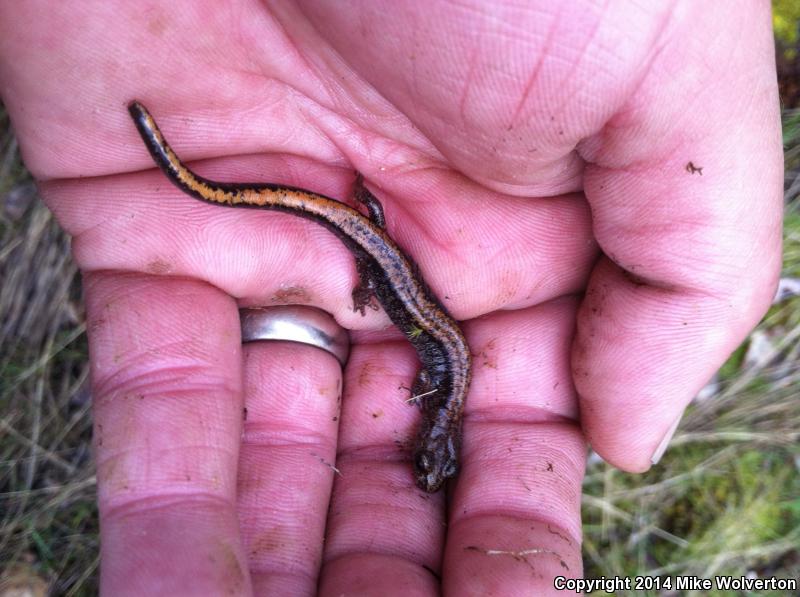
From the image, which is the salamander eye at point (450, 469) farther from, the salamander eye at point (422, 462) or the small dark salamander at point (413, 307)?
the salamander eye at point (422, 462)

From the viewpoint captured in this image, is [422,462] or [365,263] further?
[365,263]

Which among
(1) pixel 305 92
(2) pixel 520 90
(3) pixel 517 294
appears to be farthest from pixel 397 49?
(3) pixel 517 294

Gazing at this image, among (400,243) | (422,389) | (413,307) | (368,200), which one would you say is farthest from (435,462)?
(368,200)

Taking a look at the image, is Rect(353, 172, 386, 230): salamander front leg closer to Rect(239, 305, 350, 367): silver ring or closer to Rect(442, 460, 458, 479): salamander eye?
Rect(239, 305, 350, 367): silver ring

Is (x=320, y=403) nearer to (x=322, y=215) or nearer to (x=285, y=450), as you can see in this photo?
(x=285, y=450)

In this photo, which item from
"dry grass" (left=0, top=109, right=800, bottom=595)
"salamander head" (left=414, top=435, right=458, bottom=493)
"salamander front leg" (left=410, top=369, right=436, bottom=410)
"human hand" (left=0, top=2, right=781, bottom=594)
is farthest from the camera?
"dry grass" (left=0, top=109, right=800, bottom=595)

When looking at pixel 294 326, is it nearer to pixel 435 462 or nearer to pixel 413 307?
pixel 413 307

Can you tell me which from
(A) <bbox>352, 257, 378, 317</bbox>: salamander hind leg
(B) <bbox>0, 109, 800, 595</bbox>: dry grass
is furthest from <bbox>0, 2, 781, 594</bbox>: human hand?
(B) <bbox>0, 109, 800, 595</bbox>: dry grass
